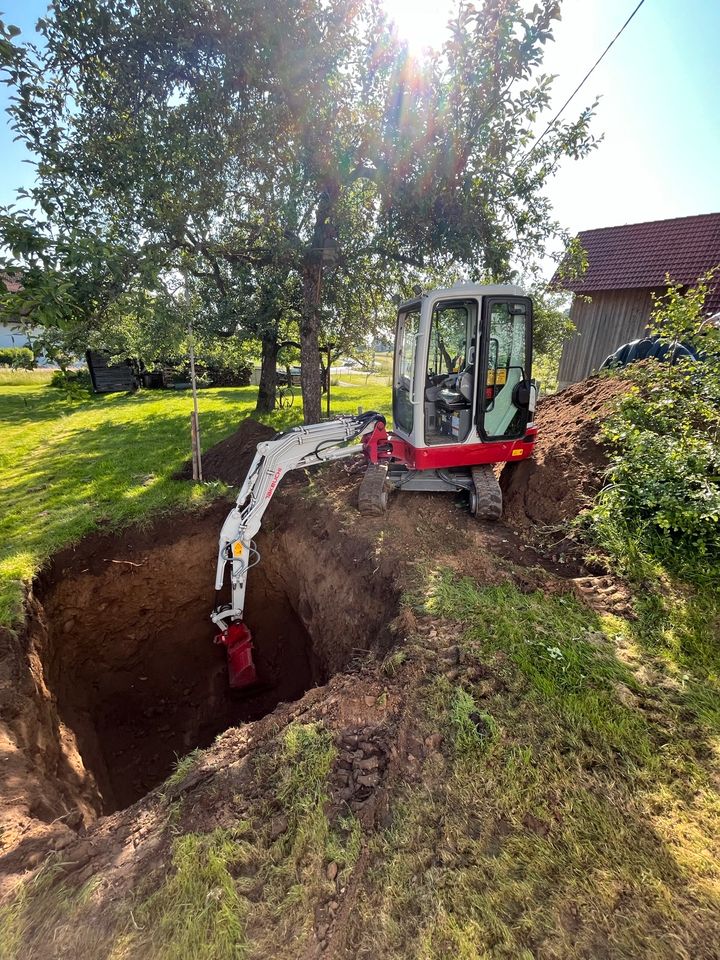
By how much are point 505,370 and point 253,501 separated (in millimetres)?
3370

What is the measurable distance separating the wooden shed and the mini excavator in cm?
817

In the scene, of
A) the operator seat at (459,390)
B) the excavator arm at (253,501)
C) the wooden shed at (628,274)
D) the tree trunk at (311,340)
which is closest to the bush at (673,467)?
the operator seat at (459,390)

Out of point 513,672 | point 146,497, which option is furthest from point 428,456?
point 146,497

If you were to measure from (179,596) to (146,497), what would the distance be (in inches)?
64.4

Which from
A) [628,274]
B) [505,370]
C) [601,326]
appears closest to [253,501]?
[505,370]

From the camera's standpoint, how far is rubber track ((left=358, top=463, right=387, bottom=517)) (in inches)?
A: 201

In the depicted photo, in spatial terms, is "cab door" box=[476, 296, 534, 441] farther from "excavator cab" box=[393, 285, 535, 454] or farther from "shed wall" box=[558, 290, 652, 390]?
"shed wall" box=[558, 290, 652, 390]

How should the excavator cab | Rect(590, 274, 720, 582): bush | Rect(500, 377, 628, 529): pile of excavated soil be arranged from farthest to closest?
Rect(500, 377, 628, 529): pile of excavated soil
the excavator cab
Rect(590, 274, 720, 582): bush

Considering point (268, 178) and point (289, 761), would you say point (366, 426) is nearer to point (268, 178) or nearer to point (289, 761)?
point (268, 178)

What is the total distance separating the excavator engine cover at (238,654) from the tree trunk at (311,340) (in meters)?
4.04

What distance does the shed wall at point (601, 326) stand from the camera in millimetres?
13023

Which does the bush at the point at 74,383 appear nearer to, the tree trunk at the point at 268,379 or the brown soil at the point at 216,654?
the brown soil at the point at 216,654

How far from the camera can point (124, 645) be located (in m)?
5.37

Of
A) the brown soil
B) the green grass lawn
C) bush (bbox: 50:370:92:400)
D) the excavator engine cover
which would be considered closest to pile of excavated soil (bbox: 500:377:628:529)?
→ the brown soil
